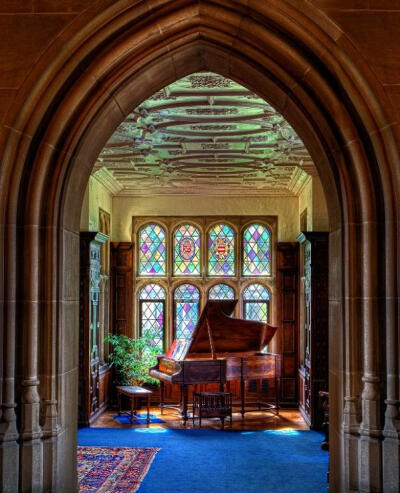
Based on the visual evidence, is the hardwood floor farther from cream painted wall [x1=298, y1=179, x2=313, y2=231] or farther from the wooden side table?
cream painted wall [x1=298, y1=179, x2=313, y2=231]

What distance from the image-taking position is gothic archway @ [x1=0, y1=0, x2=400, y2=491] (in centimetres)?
342

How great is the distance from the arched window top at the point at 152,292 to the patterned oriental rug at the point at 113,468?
13.6 feet

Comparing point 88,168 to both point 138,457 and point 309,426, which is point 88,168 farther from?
point 309,426

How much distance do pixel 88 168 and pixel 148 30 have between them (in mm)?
876

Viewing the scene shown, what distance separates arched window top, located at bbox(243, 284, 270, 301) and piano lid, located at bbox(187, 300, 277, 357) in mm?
1542

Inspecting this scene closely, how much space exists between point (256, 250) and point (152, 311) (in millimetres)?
2096

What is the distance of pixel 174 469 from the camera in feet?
23.3

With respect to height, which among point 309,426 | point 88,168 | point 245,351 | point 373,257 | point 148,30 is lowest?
point 309,426

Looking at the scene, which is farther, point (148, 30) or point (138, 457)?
point (138, 457)

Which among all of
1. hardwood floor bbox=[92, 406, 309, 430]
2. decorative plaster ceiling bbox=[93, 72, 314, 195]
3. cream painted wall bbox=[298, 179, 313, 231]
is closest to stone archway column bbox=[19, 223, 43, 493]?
decorative plaster ceiling bbox=[93, 72, 314, 195]

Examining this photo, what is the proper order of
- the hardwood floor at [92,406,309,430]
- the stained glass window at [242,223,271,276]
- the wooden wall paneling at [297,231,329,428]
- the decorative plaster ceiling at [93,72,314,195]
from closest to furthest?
the decorative plaster ceiling at [93,72,314,195] → the wooden wall paneling at [297,231,329,428] → the hardwood floor at [92,406,309,430] → the stained glass window at [242,223,271,276]

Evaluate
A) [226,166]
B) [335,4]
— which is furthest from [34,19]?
[226,166]

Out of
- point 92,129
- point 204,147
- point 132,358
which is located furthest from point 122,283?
point 92,129

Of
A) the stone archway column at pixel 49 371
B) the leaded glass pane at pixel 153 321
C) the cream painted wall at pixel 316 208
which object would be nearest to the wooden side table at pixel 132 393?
the leaded glass pane at pixel 153 321
